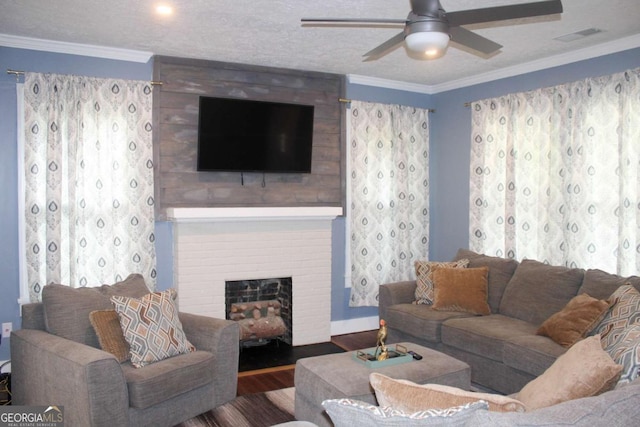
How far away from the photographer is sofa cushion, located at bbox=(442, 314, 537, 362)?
150 inches

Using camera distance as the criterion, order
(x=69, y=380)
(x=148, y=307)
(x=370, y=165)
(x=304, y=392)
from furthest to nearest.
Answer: (x=370, y=165)
(x=148, y=307)
(x=304, y=392)
(x=69, y=380)

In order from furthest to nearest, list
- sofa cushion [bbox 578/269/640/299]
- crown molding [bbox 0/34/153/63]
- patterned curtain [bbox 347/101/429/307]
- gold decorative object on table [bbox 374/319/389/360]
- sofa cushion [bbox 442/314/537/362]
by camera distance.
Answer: patterned curtain [bbox 347/101/429/307]
crown molding [bbox 0/34/153/63]
sofa cushion [bbox 442/314/537/362]
sofa cushion [bbox 578/269/640/299]
gold decorative object on table [bbox 374/319/389/360]

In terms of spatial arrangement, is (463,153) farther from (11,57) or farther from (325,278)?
(11,57)

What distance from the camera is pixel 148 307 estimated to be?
133 inches

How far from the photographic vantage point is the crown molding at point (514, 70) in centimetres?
429

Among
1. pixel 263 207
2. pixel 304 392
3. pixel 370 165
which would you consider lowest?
pixel 304 392

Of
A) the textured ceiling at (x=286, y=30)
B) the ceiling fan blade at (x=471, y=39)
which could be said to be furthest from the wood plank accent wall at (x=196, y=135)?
the ceiling fan blade at (x=471, y=39)

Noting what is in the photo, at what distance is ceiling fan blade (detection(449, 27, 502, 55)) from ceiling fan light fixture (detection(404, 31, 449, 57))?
0.11m

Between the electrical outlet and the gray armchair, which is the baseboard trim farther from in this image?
the electrical outlet

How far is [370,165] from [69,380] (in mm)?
3667

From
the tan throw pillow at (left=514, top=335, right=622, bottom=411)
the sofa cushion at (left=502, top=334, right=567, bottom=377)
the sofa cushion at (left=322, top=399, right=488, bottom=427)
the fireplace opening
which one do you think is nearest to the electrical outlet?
the fireplace opening

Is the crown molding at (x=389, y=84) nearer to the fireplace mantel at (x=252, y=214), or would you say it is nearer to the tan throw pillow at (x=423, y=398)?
the fireplace mantel at (x=252, y=214)

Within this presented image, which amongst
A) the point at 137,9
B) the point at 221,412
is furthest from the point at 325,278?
the point at 137,9

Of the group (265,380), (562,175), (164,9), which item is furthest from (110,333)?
(562,175)
